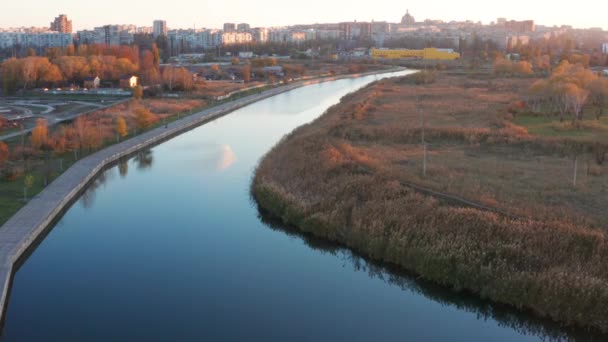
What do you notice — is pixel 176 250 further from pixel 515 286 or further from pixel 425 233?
pixel 515 286

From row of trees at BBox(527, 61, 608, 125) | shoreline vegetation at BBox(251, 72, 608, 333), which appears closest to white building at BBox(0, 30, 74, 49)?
row of trees at BBox(527, 61, 608, 125)

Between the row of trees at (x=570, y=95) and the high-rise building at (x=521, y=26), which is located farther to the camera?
the high-rise building at (x=521, y=26)

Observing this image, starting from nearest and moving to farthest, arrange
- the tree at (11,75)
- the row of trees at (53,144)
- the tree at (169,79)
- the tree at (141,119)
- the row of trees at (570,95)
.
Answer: the row of trees at (53,144)
the row of trees at (570,95)
the tree at (141,119)
the tree at (11,75)
the tree at (169,79)

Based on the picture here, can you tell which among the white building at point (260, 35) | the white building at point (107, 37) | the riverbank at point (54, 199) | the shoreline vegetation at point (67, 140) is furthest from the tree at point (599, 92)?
the white building at point (260, 35)

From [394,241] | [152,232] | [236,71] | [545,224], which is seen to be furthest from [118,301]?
[236,71]

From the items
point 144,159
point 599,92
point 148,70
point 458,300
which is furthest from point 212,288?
point 148,70

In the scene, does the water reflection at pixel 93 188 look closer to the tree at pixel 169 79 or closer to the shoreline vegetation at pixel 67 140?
the shoreline vegetation at pixel 67 140

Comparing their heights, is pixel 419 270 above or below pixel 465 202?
below

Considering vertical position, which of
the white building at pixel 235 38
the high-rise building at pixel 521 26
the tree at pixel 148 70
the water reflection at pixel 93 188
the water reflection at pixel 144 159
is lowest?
the water reflection at pixel 93 188
